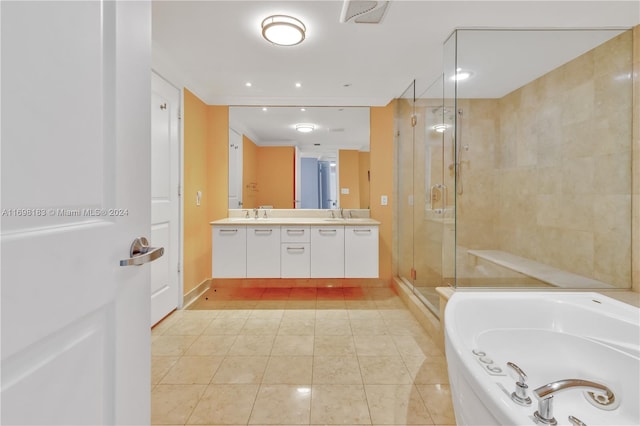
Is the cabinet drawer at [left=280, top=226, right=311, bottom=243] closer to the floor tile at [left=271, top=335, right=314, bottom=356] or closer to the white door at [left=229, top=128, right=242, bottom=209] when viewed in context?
the white door at [left=229, top=128, right=242, bottom=209]

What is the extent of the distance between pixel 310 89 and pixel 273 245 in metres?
1.68

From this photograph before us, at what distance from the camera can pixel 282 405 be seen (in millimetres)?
1519

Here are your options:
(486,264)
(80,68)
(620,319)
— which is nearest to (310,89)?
(486,264)

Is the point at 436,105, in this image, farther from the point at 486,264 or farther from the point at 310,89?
the point at 486,264

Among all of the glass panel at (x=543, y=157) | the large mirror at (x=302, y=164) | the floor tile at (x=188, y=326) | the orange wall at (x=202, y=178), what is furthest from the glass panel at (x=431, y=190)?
the orange wall at (x=202, y=178)

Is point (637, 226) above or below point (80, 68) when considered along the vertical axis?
below

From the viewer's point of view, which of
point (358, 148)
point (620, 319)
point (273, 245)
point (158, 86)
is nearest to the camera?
point (620, 319)

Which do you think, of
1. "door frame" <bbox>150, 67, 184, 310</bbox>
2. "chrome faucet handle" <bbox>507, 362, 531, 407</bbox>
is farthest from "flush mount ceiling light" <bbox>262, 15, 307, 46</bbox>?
"chrome faucet handle" <bbox>507, 362, 531, 407</bbox>

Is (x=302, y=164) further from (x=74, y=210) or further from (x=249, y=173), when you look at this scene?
(x=74, y=210)

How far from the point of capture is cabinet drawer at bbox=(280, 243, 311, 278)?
299 cm

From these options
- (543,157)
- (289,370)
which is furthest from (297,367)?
(543,157)

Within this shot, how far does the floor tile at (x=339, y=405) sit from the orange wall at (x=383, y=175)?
6.43 ft

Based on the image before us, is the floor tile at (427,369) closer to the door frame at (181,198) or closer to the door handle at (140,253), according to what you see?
the door handle at (140,253)

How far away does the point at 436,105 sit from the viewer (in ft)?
8.82
